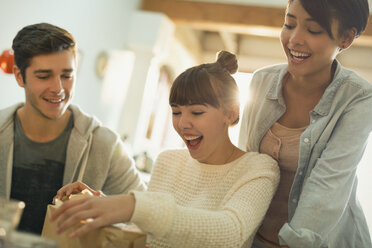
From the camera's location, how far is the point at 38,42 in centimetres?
174

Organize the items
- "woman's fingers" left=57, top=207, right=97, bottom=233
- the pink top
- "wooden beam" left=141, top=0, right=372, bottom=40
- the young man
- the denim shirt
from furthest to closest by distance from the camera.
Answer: "wooden beam" left=141, top=0, right=372, bottom=40 < the young man < the pink top < the denim shirt < "woman's fingers" left=57, top=207, right=97, bottom=233

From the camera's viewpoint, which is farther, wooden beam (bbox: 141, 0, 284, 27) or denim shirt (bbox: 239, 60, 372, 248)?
wooden beam (bbox: 141, 0, 284, 27)

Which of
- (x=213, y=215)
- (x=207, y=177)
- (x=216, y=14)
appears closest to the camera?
(x=213, y=215)

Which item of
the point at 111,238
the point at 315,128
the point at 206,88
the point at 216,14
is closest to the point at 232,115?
the point at 206,88

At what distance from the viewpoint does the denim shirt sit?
104 cm

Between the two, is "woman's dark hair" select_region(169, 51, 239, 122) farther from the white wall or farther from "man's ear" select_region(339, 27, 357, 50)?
the white wall

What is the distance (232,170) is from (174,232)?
15.7 inches

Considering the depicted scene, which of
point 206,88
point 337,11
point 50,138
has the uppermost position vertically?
point 337,11

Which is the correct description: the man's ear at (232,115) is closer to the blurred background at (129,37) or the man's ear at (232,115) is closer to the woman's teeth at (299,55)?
the woman's teeth at (299,55)

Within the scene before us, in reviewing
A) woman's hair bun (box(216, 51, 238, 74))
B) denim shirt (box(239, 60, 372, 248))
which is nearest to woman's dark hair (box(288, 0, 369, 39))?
denim shirt (box(239, 60, 372, 248))

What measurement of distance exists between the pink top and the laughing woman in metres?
0.11

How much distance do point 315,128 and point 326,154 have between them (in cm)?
9

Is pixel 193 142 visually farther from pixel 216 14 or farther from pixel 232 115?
pixel 216 14

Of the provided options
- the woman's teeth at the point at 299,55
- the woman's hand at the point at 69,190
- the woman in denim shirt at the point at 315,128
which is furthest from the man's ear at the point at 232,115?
the woman's hand at the point at 69,190
